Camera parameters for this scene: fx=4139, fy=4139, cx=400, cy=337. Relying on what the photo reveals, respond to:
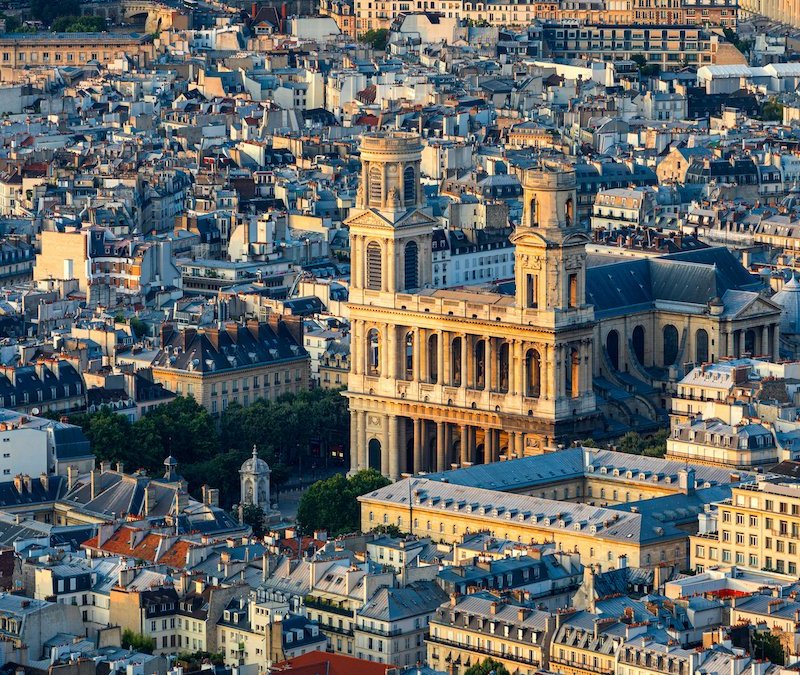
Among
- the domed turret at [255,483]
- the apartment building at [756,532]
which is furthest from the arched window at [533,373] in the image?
the apartment building at [756,532]

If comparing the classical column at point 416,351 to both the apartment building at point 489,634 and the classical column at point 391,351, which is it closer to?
the classical column at point 391,351

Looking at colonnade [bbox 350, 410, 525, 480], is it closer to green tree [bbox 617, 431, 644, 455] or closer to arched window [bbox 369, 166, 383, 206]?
green tree [bbox 617, 431, 644, 455]

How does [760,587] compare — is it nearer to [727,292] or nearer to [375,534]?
[375,534]

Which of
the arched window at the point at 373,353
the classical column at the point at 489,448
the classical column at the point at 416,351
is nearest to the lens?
the classical column at the point at 489,448

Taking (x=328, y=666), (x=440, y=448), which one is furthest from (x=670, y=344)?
(x=328, y=666)

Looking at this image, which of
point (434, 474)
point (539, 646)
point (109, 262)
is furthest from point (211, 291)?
point (539, 646)

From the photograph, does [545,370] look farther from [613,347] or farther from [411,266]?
[411,266]
